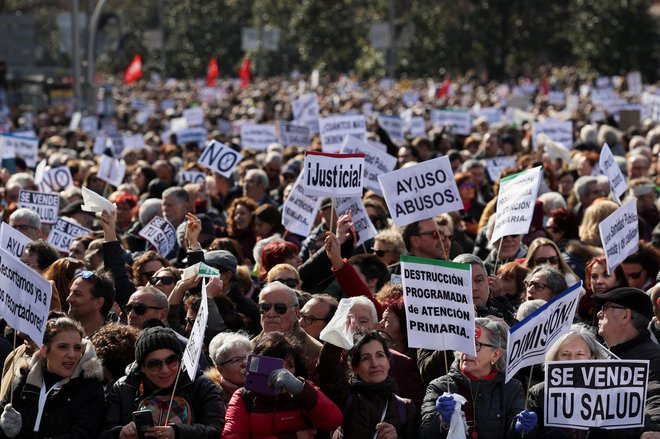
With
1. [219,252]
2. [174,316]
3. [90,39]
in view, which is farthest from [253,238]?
[90,39]

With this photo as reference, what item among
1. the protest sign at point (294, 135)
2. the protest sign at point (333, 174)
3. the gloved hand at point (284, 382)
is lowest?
the protest sign at point (294, 135)

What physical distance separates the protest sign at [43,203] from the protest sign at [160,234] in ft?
4.71

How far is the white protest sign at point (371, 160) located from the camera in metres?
13.6

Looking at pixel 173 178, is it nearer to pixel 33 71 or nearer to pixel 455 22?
pixel 33 71

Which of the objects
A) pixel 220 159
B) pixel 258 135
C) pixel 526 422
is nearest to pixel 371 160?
pixel 220 159

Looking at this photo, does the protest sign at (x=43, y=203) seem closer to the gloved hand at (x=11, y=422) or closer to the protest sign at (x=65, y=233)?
the protest sign at (x=65, y=233)

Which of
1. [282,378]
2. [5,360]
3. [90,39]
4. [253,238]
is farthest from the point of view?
[90,39]

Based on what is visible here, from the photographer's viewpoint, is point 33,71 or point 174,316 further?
point 33,71

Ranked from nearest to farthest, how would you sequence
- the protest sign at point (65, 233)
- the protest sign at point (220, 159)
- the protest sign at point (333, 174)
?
the protest sign at point (333, 174) → the protest sign at point (65, 233) → the protest sign at point (220, 159)

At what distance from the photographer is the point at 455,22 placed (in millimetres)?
64250

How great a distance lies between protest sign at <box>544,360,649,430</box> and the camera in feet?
20.7

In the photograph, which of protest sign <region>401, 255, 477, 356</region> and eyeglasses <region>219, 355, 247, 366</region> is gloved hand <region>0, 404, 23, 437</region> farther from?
protest sign <region>401, 255, 477, 356</region>

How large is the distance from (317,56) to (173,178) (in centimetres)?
5544

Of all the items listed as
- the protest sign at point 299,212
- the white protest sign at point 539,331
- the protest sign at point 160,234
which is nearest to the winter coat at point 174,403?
the white protest sign at point 539,331
